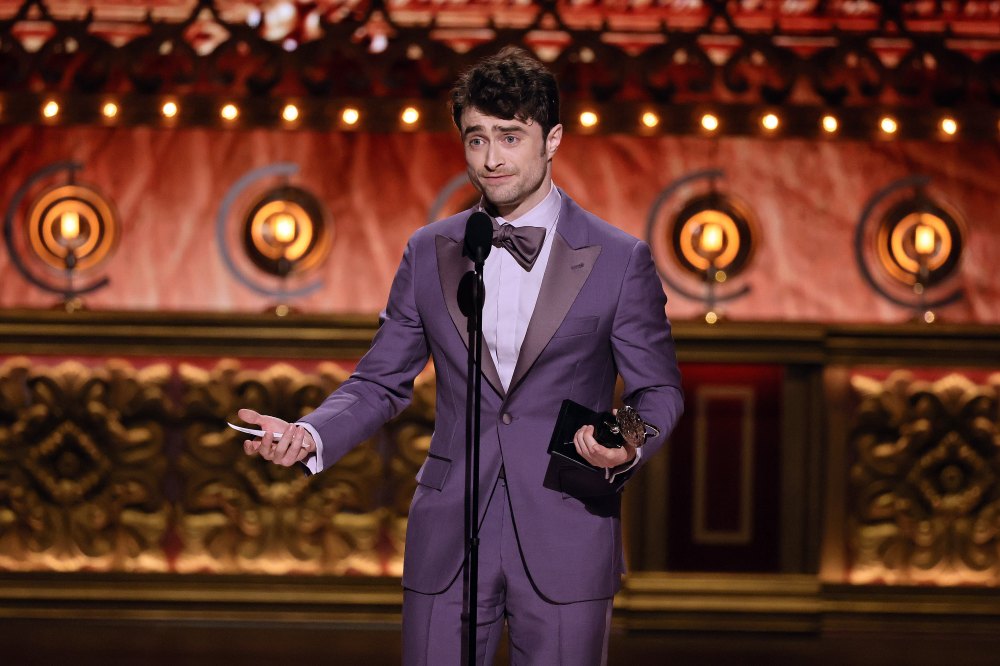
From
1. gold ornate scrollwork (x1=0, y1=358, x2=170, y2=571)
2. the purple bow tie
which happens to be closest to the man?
the purple bow tie

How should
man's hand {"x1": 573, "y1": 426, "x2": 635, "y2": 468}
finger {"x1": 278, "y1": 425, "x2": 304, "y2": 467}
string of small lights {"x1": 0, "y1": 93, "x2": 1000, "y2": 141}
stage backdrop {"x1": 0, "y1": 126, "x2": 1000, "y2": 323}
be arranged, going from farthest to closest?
stage backdrop {"x1": 0, "y1": 126, "x2": 1000, "y2": 323}
string of small lights {"x1": 0, "y1": 93, "x2": 1000, "y2": 141}
finger {"x1": 278, "y1": 425, "x2": 304, "y2": 467}
man's hand {"x1": 573, "y1": 426, "x2": 635, "y2": 468}

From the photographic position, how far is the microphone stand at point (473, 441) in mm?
1900

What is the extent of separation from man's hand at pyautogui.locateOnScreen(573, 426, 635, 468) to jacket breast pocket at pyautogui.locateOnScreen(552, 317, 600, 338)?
23 cm

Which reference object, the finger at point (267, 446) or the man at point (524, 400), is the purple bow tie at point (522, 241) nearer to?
the man at point (524, 400)

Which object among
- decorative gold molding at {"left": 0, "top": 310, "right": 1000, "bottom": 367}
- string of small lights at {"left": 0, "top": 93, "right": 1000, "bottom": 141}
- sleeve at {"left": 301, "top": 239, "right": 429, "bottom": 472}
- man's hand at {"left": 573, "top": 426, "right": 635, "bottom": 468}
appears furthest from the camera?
string of small lights at {"left": 0, "top": 93, "right": 1000, "bottom": 141}

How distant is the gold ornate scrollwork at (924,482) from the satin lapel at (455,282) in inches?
118

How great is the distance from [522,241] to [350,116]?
120 inches

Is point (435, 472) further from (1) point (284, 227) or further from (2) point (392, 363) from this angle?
(1) point (284, 227)

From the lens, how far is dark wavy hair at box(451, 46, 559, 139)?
198 centimetres

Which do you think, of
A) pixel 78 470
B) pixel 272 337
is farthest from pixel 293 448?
pixel 78 470

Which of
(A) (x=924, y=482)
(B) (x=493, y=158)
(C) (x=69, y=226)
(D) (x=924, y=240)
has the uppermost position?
(D) (x=924, y=240)

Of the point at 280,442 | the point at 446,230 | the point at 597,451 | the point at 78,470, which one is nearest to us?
the point at 597,451

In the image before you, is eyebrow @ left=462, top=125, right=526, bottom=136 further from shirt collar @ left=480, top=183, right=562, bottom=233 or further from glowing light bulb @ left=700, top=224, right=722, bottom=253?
glowing light bulb @ left=700, top=224, right=722, bottom=253

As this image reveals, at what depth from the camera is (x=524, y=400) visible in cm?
203
